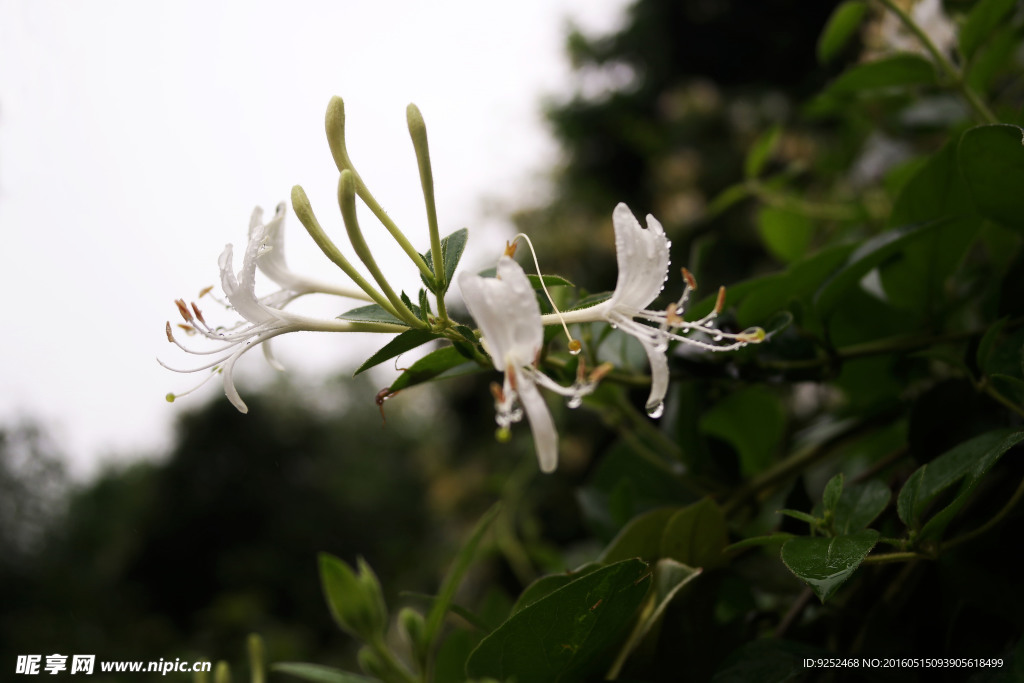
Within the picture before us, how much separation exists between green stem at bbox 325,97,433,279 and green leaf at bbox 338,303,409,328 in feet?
0.10

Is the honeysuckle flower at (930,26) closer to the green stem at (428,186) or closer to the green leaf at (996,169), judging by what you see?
the green leaf at (996,169)

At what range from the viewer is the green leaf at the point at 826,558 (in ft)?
0.84

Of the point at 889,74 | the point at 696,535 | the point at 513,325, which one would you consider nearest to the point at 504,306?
the point at 513,325

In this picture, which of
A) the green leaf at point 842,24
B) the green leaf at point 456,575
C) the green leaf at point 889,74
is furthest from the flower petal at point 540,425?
the green leaf at point 842,24

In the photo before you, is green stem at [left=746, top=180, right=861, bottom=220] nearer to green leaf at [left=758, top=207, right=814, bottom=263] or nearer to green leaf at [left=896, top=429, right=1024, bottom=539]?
green leaf at [left=758, top=207, right=814, bottom=263]

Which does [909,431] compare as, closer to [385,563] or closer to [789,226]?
[789,226]

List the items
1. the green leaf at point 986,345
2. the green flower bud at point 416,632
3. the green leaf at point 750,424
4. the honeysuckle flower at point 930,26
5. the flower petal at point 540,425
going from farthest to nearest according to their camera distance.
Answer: the honeysuckle flower at point 930,26, the green leaf at point 750,424, the green flower bud at point 416,632, the green leaf at point 986,345, the flower petal at point 540,425

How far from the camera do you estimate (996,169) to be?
36 cm

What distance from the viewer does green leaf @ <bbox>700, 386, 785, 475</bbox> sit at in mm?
580

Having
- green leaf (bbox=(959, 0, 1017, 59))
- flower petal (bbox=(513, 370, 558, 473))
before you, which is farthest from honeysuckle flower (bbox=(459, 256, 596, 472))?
green leaf (bbox=(959, 0, 1017, 59))

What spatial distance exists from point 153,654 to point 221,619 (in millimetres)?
280

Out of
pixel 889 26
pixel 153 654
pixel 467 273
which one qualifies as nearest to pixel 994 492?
pixel 467 273

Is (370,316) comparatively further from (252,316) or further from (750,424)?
(750,424)

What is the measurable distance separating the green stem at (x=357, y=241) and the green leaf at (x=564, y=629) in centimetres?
14
